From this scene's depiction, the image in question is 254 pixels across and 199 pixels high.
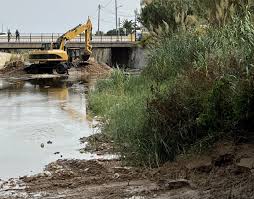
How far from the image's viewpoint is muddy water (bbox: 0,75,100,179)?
1008cm

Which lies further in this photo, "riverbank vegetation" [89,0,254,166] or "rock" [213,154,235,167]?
"riverbank vegetation" [89,0,254,166]

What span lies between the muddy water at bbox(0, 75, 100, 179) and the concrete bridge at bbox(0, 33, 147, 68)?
3148 centimetres

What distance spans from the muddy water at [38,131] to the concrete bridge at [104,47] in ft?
103

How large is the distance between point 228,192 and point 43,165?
4528 millimetres

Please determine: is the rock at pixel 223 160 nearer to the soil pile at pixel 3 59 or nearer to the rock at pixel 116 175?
the rock at pixel 116 175

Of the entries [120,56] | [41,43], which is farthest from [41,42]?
[120,56]

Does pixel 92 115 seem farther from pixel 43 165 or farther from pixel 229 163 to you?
pixel 229 163

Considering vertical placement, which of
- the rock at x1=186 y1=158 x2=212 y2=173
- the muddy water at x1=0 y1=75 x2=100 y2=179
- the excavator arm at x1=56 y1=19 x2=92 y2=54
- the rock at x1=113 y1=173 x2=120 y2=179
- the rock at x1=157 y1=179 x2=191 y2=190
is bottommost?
the muddy water at x1=0 y1=75 x2=100 y2=179

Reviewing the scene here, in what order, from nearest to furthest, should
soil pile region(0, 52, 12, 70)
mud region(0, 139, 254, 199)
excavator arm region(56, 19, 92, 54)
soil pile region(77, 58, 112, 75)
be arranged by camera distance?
mud region(0, 139, 254, 199)
excavator arm region(56, 19, 92, 54)
soil pile region(77, 58, 112, 75)
soil pile region(0, 52, 12, 70)

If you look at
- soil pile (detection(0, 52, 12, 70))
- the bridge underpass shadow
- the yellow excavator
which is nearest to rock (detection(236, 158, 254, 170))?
the yellow excavator

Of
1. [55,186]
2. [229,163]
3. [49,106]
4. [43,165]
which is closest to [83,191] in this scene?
[55,186]

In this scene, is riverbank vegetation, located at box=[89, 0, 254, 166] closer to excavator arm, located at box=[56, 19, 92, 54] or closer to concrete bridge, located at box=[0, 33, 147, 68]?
excavator arm, located at box=[56, 19, 92, 54]

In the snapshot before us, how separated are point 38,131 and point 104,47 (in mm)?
46229

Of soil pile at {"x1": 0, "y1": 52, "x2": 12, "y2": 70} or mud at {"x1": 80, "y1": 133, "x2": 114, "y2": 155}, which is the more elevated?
soil pile at {"x1": 0, "y1": 52, "x2": 12, "y2": 70}
